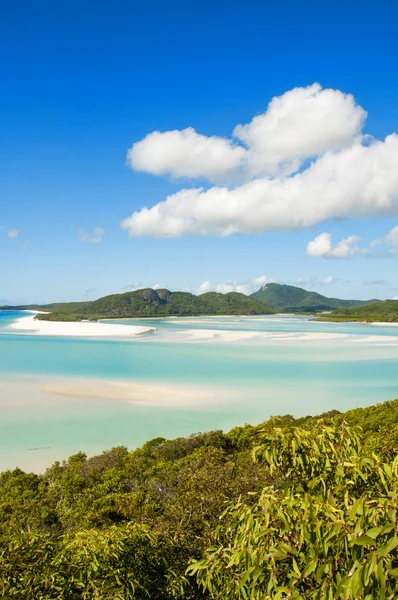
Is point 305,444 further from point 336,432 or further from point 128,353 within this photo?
point 128,353

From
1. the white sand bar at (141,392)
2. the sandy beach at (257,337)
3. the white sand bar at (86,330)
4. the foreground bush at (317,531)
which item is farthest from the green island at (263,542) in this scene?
the white sand bar at (86,330)

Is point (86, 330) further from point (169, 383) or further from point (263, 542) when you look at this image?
point (263, 542)

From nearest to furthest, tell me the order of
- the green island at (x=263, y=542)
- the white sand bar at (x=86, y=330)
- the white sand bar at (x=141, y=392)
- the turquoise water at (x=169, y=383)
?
the green island at (x=263, y=542) → the turquoise water at (x=169, y=383) → the white sand bar at (x=141, y=392) → the white sand bar at (x=86, y=330)

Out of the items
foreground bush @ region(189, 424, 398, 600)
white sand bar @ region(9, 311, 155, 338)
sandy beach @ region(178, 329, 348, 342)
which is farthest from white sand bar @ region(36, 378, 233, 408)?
white sand bar @ region(9, 311, 155, 338)

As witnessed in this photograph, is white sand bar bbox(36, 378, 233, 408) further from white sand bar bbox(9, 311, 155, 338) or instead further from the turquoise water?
white sand bar bbox(9, 311, 155, 338)

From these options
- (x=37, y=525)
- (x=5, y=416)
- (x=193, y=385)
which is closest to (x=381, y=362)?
(x=193, y=385)

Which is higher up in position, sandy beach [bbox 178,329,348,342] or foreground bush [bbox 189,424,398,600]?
foreground bush [bbox 189,424,398,600]

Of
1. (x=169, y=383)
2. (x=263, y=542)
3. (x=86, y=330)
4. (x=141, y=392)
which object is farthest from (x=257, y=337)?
(x=263, y=542)

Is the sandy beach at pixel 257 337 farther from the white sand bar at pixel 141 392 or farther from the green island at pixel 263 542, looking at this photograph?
the green island at pixel 263 542
